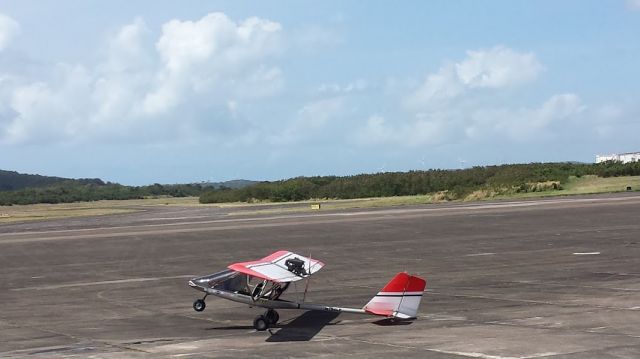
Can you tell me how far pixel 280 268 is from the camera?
23031 millimetres

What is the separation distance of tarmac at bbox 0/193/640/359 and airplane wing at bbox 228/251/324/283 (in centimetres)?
147

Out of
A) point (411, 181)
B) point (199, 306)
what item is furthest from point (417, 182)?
point (199, 306)

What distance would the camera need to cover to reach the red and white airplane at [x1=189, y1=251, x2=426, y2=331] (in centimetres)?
2189

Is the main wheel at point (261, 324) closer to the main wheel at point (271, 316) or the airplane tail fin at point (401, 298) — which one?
the main wheel at point (271, 316)

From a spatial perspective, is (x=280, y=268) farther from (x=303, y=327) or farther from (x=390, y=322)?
(x=390, y=322)

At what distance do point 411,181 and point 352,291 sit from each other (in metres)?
115

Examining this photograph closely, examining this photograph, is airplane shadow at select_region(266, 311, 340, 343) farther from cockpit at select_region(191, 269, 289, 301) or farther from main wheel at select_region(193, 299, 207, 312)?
main wheel at select_region(193, 299, 207, 312)

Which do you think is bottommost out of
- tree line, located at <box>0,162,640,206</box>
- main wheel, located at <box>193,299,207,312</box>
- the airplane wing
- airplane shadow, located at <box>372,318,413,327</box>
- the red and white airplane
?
airplane shadow, located at <box>372,318,413,327</box>

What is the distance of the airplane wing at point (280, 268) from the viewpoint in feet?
72.1

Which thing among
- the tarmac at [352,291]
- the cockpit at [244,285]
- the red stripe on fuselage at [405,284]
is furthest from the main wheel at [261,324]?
the red stripe on fuselage at [405,284]

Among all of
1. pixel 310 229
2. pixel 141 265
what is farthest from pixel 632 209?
pixel 141 265

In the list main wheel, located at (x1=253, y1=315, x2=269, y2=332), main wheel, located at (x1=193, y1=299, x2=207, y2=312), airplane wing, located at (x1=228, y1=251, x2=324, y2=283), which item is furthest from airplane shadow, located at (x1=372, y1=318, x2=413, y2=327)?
main wheel, located at (x1=193, y1=299, x2=207, y2=312)

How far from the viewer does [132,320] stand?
81.0ft

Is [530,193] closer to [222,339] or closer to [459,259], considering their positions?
[459,259]
